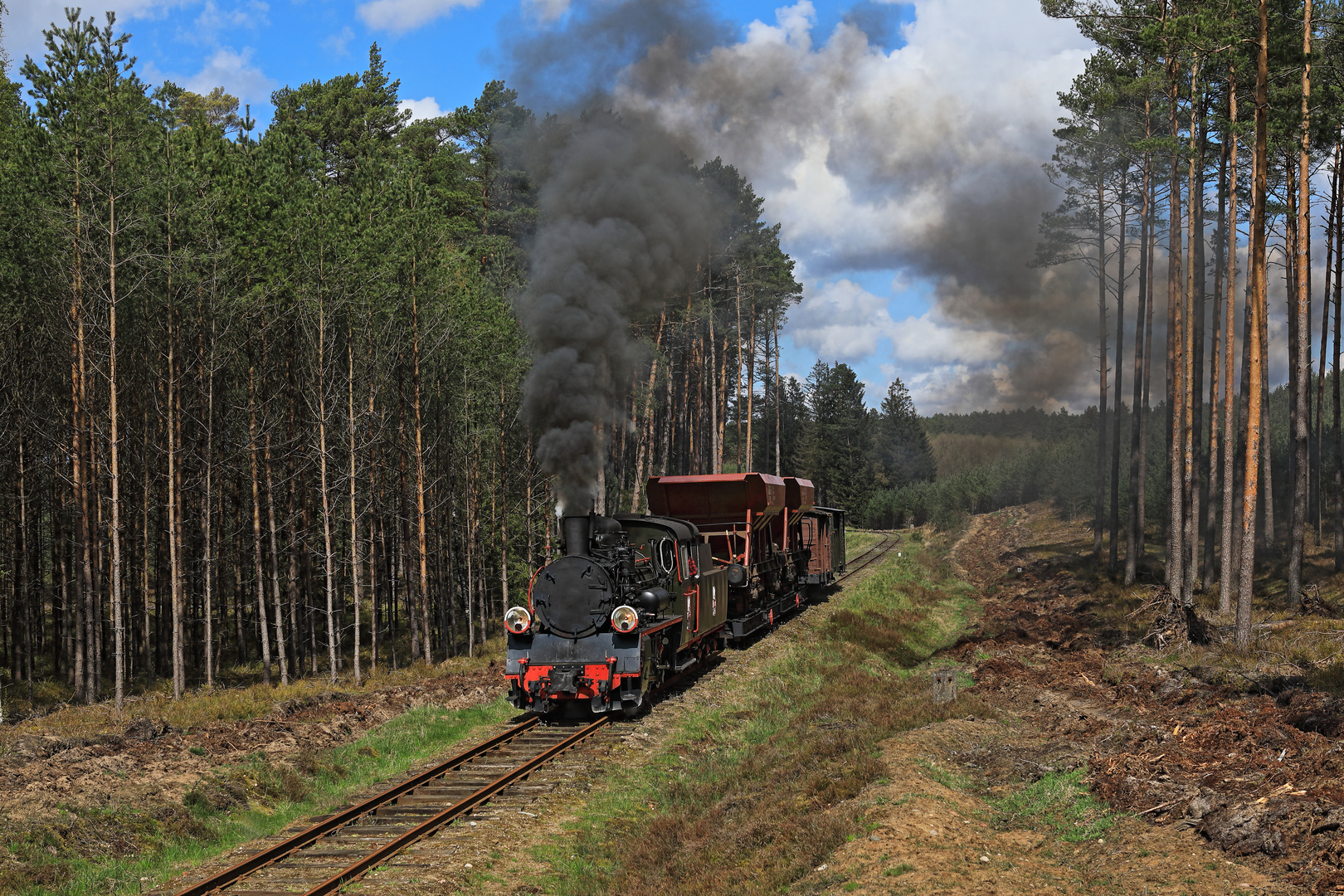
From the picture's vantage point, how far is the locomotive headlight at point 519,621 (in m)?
15.5

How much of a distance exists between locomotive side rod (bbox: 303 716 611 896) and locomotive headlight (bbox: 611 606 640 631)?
1825 mm

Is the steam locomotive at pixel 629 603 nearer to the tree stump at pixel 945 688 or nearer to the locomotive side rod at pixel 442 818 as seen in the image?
the locomotive side rod at pixel 442 818

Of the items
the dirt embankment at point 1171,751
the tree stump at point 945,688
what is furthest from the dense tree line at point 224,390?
the dirt embankment at point 1171,751

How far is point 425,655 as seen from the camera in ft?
87.8

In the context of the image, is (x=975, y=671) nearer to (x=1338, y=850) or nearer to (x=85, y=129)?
(x=1338, y=850)

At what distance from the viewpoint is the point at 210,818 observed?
11469mm

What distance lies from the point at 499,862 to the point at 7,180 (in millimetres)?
20811

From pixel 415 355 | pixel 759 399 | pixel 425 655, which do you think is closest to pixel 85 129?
pixel 415 355

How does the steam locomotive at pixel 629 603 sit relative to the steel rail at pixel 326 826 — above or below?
above

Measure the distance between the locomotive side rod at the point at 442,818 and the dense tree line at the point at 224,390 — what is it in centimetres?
550

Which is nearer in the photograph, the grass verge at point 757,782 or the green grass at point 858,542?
the grass verge at point 757,782

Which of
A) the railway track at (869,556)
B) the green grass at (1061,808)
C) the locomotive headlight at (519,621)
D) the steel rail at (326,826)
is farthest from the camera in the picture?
the railway track at (869,556)

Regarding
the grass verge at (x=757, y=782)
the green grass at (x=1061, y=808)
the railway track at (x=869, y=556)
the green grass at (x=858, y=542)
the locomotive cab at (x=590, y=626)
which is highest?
the locomotive cab at (x=590, y=626)

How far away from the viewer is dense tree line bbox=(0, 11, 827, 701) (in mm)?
21094
